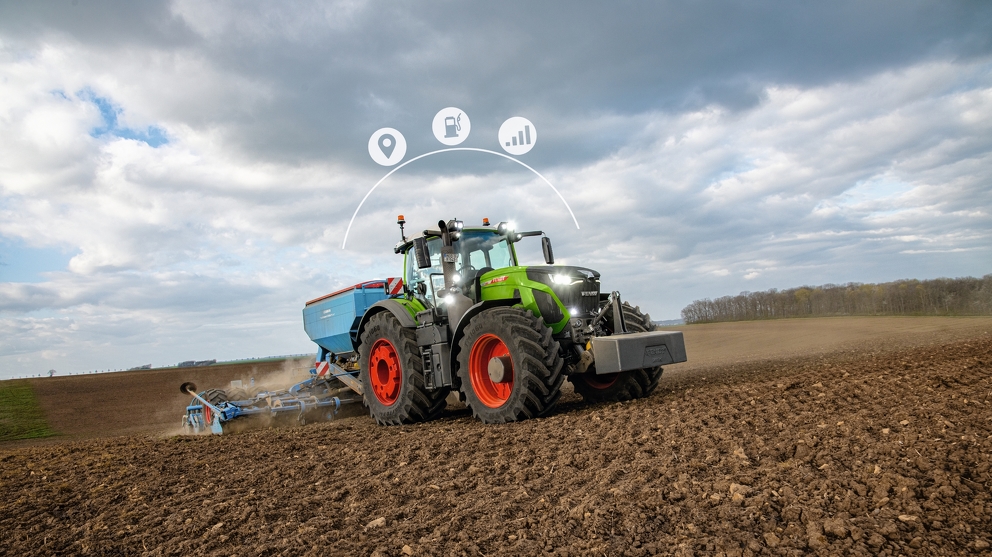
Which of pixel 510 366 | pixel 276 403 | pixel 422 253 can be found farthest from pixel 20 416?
pixel 510 366

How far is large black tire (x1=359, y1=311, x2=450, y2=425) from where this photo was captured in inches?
322

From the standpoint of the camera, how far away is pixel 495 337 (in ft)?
23.2

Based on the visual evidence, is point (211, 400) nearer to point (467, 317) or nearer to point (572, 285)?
point (467, 317)

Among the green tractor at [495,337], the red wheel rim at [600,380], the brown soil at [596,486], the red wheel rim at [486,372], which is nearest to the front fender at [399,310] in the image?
the green tractor at [495,337]

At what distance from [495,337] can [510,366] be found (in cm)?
40

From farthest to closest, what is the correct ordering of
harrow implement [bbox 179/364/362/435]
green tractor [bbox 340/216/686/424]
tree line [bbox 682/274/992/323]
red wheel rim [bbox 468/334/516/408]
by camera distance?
1. tree line [bbox 682/274/992/323]
2. harrow implement [bbox 179/364/362/435]
3. red wheel rim [bbox 468/334/516/408]
4. green tractor [bbox 340/216/686/424]

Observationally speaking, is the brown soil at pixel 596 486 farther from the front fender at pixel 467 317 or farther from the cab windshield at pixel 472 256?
the cab windshield at pixel 472 256

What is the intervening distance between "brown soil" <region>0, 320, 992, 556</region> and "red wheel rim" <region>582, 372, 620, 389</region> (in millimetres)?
1455

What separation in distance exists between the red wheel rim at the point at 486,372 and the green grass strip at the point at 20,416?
16025 millimetres

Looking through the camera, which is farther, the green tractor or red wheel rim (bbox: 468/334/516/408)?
red wheel rim (bbox: 468/334/516/408)

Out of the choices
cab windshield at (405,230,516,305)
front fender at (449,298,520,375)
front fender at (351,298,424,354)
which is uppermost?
cab windshield at (405,230,516,305)

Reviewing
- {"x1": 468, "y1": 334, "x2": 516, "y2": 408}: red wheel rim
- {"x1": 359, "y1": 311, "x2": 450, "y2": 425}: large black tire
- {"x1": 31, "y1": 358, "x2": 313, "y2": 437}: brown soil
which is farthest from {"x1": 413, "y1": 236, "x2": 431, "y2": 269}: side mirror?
{"x1": 31, "y1": 358, "x2": 313, "y2": 437}: brown soil

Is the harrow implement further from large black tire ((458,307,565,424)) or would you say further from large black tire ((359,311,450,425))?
large black tire ((458,307,565,424))

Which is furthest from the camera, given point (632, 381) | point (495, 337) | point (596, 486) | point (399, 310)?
point (399, 310)
